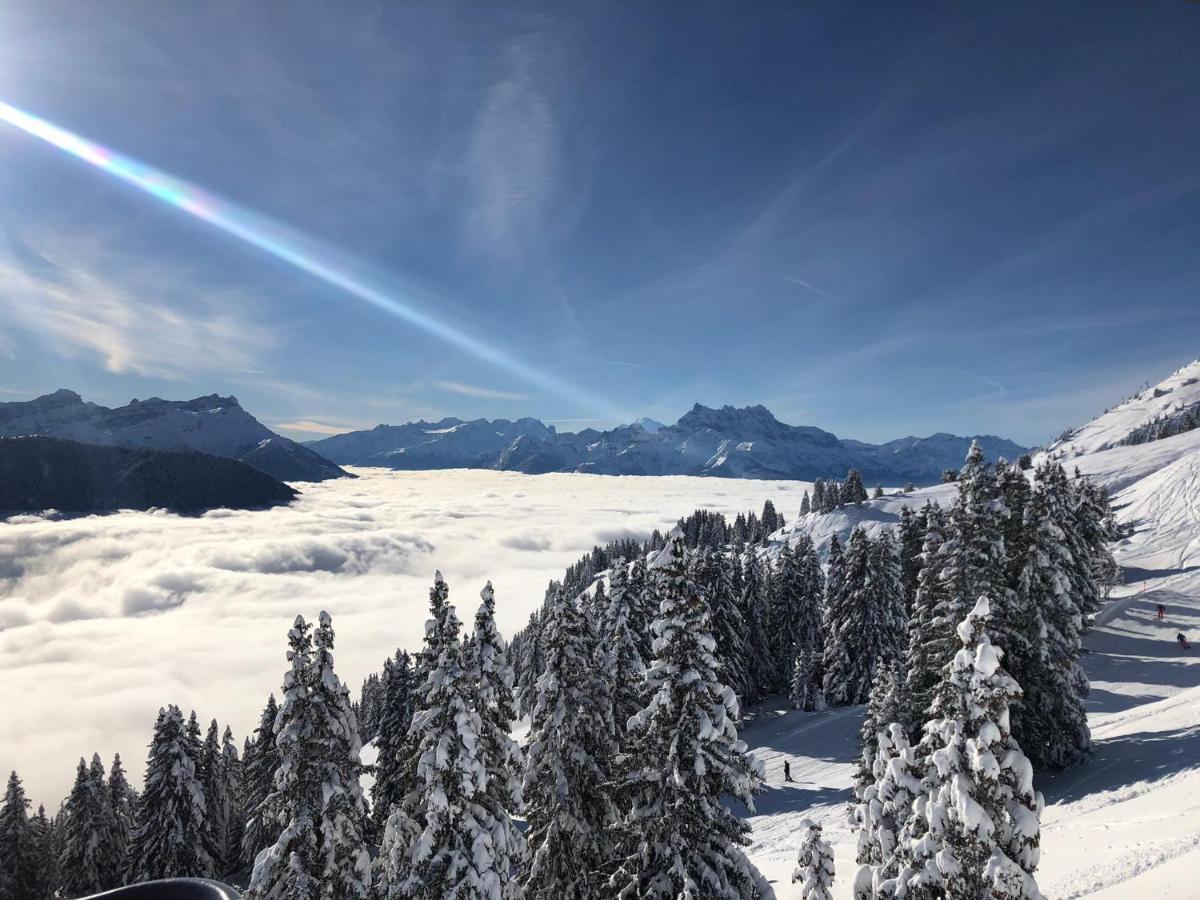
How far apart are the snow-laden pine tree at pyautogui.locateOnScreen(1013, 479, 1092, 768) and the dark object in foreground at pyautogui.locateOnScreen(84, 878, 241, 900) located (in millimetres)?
29148

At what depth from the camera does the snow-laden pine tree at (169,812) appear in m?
35.7

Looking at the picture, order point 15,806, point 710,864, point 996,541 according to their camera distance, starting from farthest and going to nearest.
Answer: point 15,806
point 996,541
point 710,864

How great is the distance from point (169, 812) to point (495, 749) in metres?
33.5

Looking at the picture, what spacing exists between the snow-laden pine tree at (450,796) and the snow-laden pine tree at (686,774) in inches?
140

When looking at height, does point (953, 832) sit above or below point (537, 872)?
above

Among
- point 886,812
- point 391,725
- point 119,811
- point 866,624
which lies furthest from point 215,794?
point 886,812

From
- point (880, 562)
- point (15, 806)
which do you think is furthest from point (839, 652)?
point (15, 806)

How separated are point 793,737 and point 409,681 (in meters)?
29.8

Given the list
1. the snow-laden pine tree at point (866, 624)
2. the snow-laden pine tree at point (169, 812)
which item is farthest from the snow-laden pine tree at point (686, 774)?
the snow-laden pine tree at point (866, 624)

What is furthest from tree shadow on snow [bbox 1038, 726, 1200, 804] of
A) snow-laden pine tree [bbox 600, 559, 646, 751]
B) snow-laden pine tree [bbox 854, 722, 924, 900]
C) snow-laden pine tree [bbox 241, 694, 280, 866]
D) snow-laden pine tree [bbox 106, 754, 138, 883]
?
snow-laden pine tree [bbox 106, 754, 138, 883]

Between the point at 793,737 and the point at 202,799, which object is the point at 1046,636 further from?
the point at 202,799

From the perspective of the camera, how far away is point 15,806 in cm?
4425

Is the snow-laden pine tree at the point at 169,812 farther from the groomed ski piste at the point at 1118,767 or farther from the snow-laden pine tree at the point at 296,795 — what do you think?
the groomed ski piste at the point at 1118,767

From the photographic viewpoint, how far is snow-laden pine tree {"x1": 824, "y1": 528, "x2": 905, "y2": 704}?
49.5 meters
